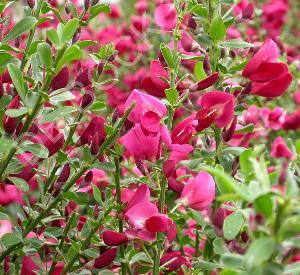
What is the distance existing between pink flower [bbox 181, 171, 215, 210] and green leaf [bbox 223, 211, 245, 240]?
12 cm

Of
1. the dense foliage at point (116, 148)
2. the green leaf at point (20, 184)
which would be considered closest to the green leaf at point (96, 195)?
the dense foliage at point (116, 148)

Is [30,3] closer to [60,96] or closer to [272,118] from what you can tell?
[60,96]

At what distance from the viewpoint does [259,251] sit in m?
0.51

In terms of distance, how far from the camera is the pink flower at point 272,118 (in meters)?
1.67

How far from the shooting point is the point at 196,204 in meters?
0.91

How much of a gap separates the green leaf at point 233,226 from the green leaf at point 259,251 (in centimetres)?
23

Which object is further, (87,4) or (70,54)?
(87,4)

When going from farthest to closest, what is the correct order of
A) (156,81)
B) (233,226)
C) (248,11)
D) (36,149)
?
(248,11) < (156,81) < (36,149) < (233,226)

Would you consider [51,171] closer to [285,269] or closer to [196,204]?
[196,204]

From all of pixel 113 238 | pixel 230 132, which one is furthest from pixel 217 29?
pixel 113 238

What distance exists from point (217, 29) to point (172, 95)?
17 centimetres

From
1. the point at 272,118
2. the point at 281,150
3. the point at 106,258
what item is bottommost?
the point at 272,118

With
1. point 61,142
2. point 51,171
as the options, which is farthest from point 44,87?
point 51,171

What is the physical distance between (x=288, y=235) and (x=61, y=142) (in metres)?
0.48
